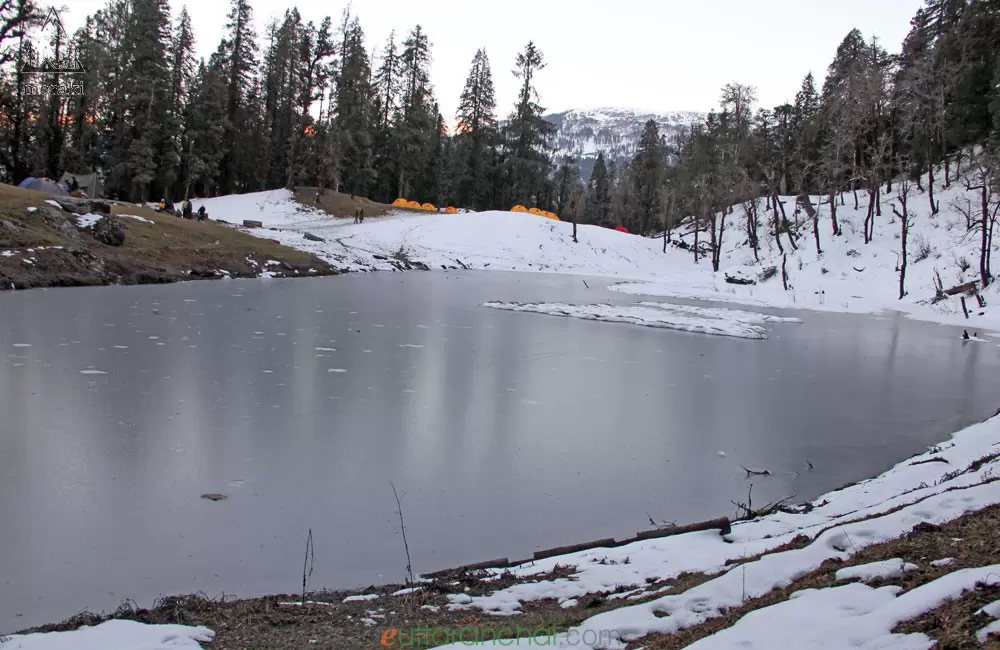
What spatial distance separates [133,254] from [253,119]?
36527 millimetres

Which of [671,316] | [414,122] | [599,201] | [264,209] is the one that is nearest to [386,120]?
[414,122]

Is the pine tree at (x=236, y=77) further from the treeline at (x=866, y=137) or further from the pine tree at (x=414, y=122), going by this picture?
the treeline at (x=866, y=137)

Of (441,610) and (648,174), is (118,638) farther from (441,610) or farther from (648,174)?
(648,174)

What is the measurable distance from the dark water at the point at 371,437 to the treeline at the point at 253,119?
30202 mm

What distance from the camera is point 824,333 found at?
1808 cm

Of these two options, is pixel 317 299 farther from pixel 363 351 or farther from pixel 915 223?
pixel 915 223

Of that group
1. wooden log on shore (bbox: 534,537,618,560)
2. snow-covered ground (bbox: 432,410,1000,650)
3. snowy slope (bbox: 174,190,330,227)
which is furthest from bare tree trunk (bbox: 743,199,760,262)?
wooden log on shore (bbox: 534,537,618,560)

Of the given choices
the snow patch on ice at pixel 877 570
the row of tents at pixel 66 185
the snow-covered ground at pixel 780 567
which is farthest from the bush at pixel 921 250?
the row of tents at pixel 66 185

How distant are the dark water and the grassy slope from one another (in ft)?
14.1

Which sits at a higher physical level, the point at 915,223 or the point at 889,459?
the point at 915,223

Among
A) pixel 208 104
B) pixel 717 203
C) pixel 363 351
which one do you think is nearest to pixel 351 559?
pixel 363 351

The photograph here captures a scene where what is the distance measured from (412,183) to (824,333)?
168ft

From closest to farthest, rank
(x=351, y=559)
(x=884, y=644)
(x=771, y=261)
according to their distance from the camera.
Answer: (x=884, y=644) → (x=351, y=559) → (x=771, y=261)

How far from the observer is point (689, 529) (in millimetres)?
4797
